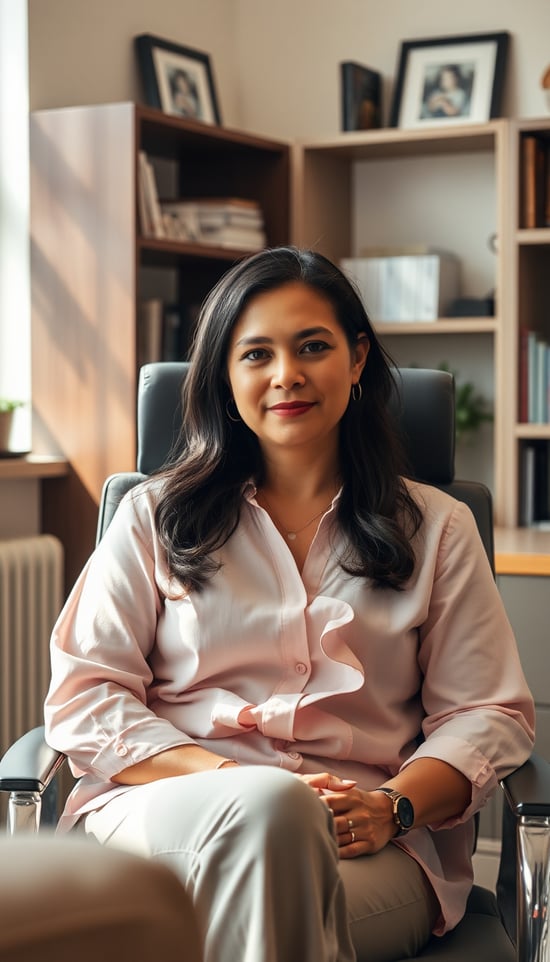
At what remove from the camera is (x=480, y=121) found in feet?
11.1

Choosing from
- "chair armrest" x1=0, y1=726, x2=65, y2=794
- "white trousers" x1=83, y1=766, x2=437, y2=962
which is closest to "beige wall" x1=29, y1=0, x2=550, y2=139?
"chair armrest" x1=0, y1=726, x2=65, y2=794

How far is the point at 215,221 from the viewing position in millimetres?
3250

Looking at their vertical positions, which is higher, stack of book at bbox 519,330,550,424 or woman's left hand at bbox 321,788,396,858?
stack of book at bbox 519,330,550,424

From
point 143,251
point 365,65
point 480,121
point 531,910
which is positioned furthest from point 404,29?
point 531,910

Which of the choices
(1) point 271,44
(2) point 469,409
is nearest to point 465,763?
(2) point 469,409

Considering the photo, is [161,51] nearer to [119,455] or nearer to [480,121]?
[480,121]

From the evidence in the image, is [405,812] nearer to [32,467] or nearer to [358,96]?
[32,467]

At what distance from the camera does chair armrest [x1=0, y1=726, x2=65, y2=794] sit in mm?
1462

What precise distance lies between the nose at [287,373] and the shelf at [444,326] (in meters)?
1.67

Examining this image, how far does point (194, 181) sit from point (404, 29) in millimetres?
704

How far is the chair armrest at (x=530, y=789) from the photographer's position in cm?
142

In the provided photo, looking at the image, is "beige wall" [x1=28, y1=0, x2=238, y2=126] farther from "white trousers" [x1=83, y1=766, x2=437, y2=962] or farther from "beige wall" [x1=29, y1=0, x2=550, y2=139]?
"white trousers" [x1=83, y1=766, x2=437, y2=962]

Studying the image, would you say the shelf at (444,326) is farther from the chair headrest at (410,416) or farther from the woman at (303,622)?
the woman at (303,622)

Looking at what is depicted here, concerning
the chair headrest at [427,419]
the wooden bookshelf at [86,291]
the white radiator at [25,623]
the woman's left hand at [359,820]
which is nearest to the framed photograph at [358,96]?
the wooden bookshelf at [86,291]
